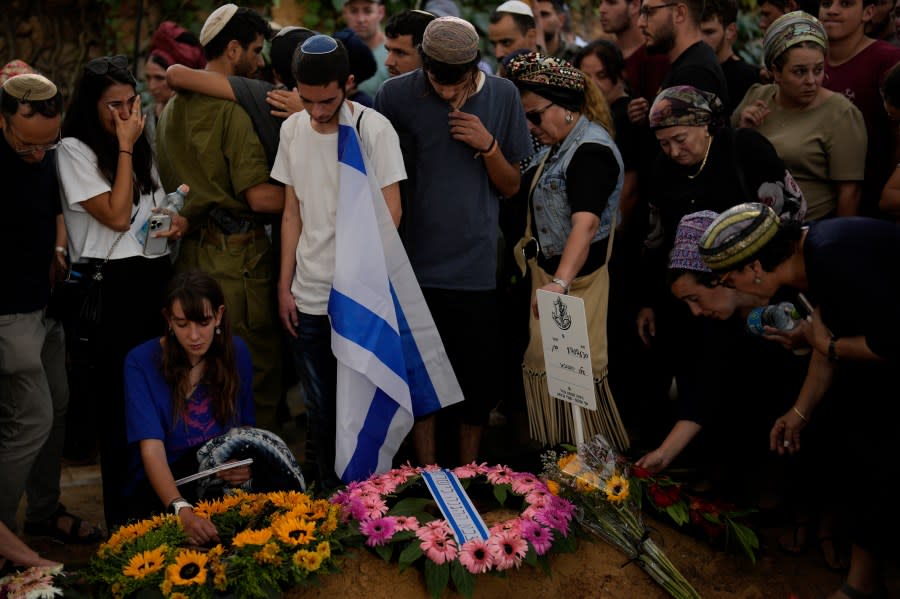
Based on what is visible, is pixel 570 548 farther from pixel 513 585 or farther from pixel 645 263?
pixel 645 263

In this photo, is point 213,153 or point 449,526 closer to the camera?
point 449,526

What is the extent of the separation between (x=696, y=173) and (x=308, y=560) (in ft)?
7.43

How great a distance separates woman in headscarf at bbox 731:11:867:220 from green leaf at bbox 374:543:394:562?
2324 millimetres

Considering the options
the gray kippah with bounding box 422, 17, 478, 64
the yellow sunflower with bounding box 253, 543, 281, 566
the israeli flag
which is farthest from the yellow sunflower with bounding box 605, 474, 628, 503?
the gray kippah with bounding box 422, 17, 478, 64

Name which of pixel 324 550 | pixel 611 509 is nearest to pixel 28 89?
pixel 324 550

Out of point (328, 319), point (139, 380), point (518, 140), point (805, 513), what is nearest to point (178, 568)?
point (139, 380)

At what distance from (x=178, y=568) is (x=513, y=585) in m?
1.14

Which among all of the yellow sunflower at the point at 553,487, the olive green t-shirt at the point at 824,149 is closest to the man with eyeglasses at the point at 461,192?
the yellow sunflower at the point at 553,487

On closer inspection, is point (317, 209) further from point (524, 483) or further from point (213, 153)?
point (524, 483)

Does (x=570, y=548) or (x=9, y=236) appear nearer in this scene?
(x=570, y=548)

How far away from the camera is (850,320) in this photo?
3.26 meters

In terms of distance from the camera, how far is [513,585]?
3.37 m

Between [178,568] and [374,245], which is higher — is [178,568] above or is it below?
below

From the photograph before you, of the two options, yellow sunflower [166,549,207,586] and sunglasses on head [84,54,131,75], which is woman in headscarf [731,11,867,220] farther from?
yellow sunflower [166,549,207,586]
